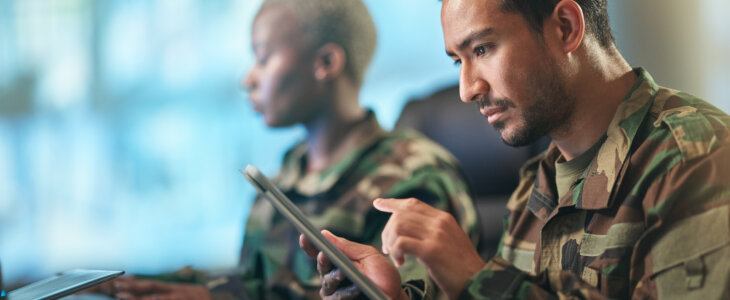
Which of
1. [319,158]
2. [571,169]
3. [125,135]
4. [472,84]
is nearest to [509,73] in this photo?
[472,84]

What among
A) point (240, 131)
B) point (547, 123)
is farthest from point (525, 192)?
point (240, 131)

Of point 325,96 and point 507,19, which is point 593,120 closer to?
point 507,19

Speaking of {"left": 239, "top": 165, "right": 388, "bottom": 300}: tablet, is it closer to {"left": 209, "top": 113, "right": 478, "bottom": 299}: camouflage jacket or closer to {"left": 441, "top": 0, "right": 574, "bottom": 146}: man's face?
{"left": 441, "top": 0, "right": 574, "bottom": 146}: man's face

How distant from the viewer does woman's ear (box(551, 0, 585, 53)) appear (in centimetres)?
74

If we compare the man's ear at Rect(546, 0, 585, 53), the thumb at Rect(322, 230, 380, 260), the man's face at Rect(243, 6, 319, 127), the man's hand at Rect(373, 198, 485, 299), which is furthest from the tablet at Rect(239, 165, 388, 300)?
the man's face at Rect(243, 6, 319, 127)

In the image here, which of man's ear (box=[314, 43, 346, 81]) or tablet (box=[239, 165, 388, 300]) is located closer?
tablet (box=[239, 165, 388, 300])

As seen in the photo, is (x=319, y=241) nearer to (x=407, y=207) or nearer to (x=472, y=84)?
(x=407, y=207)

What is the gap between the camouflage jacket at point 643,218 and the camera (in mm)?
587

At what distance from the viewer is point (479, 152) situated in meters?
1.38

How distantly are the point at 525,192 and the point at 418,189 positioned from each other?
39 centimetres

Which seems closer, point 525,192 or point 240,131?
point 525,192

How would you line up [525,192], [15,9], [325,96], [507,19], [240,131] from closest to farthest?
[507,19], [525,192], [325,96], [240,131], [15,9]

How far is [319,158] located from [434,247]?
3.03 ft

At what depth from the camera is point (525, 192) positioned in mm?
905
